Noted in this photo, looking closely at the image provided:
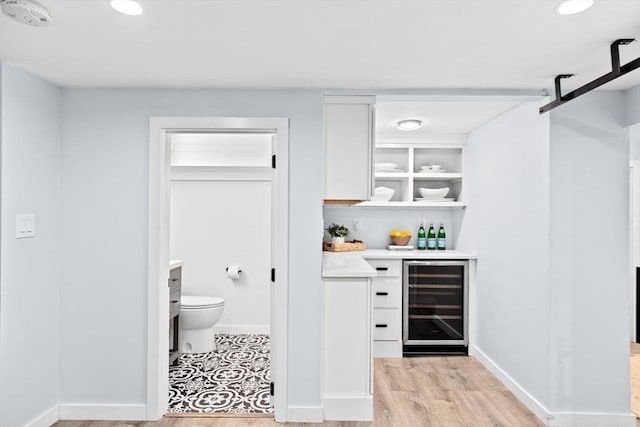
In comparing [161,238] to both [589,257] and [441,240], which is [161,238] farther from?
[441,240]

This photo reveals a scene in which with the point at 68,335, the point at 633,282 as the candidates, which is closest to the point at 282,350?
the point at 68,335

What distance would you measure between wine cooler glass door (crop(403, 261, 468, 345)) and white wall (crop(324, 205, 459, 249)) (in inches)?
25.9

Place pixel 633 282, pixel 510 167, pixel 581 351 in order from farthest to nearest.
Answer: pixel 633 282 → pixel 510 167 → pixel 581 351

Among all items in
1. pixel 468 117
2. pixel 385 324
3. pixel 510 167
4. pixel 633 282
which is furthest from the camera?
pixel 633 282

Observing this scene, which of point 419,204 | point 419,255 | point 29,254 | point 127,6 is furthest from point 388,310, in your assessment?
point 127,6

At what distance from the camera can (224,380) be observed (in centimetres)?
367

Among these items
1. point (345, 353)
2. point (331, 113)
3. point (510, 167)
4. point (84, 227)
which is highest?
point (331, 113)

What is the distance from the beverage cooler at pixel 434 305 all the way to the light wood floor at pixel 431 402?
0.81 feet

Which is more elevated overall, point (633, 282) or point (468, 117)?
point (468, 117)

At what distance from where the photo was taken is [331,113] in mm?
3080

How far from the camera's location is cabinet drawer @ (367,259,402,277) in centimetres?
442

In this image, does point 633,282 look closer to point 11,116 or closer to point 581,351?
point 581,351

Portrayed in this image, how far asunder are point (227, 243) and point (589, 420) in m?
3.65

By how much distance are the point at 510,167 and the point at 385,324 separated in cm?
189
